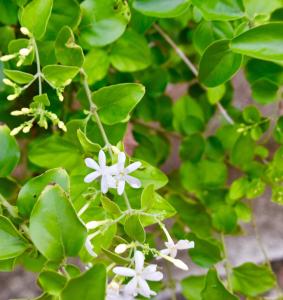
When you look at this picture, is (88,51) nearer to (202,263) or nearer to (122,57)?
(122,57)

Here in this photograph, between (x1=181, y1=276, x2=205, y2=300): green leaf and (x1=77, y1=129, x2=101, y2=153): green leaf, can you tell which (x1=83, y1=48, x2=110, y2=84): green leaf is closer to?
(x1=77, y1=129, x2=101, y2=153): green leaf

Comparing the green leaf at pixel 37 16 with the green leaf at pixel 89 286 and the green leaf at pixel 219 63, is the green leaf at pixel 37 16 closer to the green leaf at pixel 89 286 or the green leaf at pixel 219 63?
the green leaf at pixel 219 63

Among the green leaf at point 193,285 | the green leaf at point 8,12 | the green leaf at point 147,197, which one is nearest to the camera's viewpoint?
the green leaf at point 147,197

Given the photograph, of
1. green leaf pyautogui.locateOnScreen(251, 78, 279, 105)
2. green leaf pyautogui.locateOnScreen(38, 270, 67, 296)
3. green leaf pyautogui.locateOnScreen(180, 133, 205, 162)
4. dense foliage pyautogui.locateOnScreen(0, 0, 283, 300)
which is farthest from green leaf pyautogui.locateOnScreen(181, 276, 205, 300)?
green leaf pyautogui.locateOnScreen(38, 270, 67, 296)

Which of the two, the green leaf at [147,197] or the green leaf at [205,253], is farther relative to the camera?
the green leaf at [205,253]

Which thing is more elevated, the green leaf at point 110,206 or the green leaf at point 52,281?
the green leaf at point 110,206

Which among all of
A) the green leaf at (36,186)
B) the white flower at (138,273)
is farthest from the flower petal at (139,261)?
the green leaf at (36,186)
